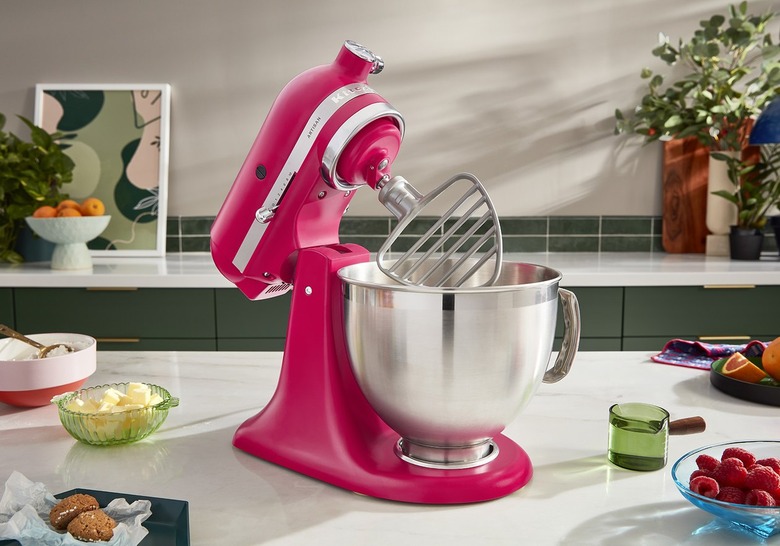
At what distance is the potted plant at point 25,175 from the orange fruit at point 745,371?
245cm

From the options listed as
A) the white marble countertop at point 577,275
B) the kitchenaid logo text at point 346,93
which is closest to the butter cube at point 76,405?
the kitchenaid logo text at point 346,93

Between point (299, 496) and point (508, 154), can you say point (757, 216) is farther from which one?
point (299, 496)

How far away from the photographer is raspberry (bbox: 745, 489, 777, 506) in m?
0.70

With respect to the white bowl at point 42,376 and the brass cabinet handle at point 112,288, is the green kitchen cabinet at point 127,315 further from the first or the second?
the white bowl at point 42,376

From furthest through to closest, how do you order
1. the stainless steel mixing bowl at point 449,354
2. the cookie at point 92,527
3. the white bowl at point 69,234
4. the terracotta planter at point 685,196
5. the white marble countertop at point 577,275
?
1. the terracotta planter at point 685,196
2. the white bowl at point 69,234
3. the white marble countertop at point 577,275
4. the stainless steel mixing bowl at point 449,354
5. the cookie at point 92,527

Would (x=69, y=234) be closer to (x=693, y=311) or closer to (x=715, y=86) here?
(x=693, y=311)

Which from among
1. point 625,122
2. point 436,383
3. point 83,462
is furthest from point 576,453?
point 625,122

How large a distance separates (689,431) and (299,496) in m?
0.49

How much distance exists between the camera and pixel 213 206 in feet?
10.3

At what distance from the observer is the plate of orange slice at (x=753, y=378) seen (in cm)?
111

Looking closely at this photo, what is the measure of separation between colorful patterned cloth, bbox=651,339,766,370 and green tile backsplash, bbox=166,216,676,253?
1715 mm

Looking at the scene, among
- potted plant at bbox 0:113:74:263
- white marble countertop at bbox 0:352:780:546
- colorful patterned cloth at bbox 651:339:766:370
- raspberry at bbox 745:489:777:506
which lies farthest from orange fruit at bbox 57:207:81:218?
raspberry at bbox 745:489:777:506

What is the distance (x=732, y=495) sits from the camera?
729 millimetres

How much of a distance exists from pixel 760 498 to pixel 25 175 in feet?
8.96
